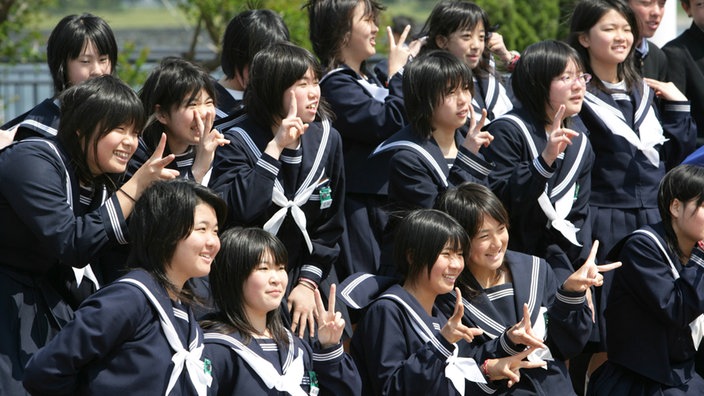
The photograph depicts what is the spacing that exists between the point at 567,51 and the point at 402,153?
106cm

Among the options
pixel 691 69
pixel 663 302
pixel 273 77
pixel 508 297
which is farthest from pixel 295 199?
pixel 691 69

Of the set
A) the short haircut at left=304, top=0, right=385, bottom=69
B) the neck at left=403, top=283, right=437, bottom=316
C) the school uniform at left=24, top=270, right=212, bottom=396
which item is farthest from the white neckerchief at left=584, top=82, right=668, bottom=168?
the school uniform at left=24, top=270, right=212, bottom=396

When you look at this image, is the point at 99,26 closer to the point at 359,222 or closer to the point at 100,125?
the point at 100,125

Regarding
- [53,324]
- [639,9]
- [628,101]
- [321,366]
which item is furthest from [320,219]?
[639,9]

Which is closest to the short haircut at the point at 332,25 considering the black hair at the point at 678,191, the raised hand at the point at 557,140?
the raised hand at the point at 557,140

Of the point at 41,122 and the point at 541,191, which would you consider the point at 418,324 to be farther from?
the point at 41,122

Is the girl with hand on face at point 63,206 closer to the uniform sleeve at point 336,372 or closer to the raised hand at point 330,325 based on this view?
the raised hand at point 330,325

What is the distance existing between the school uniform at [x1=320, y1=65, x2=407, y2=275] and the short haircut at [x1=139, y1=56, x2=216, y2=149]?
0.84 metres

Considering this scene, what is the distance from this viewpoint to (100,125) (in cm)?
436

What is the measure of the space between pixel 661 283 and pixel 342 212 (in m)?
1.47

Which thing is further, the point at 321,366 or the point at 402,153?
the point at 402,153

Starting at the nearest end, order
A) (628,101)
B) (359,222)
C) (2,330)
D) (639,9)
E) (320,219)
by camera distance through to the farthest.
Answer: (2,330) → (320,219) → (359,222) → (628,101) → (639,9)

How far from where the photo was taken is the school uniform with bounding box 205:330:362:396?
14.0ft

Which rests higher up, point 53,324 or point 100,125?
point 100,125
